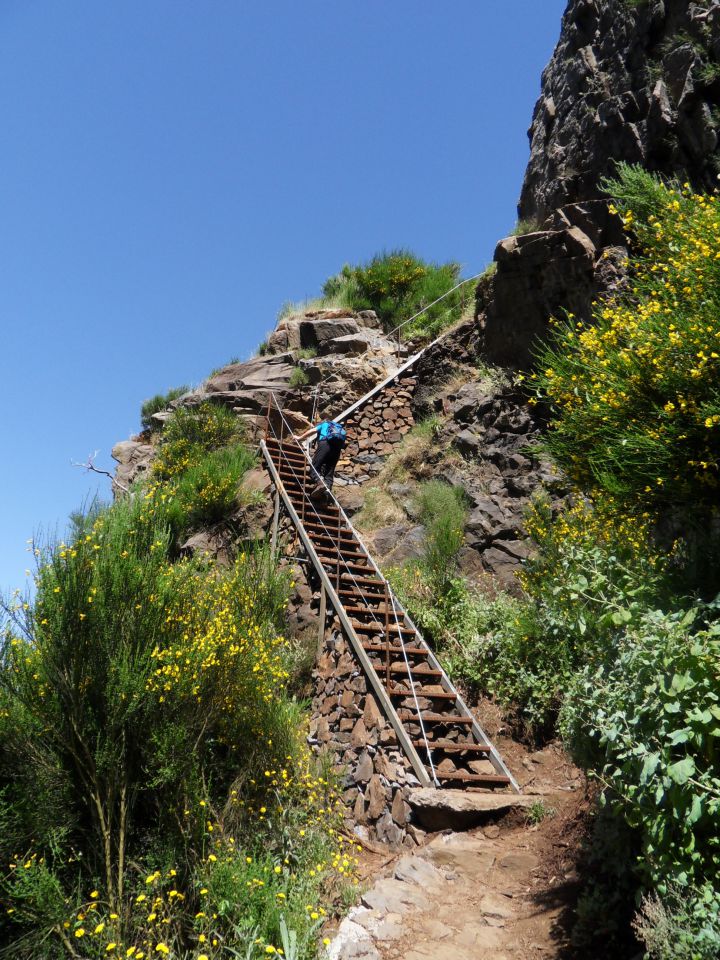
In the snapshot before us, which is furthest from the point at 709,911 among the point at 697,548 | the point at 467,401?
the point at 467,401

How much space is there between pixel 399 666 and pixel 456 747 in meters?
1.18

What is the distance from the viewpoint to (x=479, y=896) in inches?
210

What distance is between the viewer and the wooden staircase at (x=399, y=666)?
7.03 m

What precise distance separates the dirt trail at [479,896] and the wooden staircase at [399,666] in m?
0.65

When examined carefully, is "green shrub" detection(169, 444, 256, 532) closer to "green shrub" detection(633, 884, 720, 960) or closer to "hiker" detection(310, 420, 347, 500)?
"hiker" detection(310, 420, 347, 500)

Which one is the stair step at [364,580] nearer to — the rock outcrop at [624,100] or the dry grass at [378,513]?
the dry grass at [378,513]

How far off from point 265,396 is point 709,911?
1402 centimetres

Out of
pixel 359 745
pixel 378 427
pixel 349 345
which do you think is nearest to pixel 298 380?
pixel 349 345

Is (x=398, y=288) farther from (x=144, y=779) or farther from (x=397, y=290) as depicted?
(x=144, y=779)

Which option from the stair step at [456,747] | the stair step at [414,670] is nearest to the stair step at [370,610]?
the stair step at [414,670]

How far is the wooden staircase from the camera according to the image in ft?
23.1

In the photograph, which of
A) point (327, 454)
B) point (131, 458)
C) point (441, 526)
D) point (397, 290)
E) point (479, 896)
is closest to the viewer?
point (479, 896)

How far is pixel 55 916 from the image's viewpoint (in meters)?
4.86

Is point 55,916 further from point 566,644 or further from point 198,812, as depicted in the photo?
point 566,644
